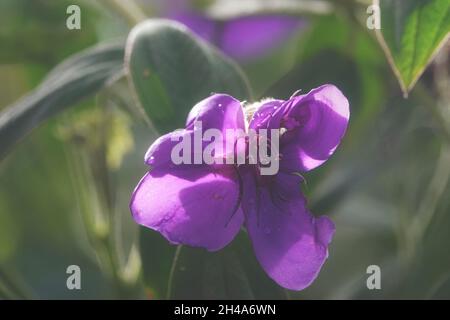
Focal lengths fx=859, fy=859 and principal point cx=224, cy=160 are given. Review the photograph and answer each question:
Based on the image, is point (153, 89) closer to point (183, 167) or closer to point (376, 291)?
point (183, 167)

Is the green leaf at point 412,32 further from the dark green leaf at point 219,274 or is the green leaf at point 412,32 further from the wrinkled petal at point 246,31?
the wrinkled petal at point 246,31

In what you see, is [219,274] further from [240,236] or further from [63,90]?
[63,90]

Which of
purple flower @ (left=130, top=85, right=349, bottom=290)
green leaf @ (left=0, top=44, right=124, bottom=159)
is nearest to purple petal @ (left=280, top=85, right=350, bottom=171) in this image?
purple flower @ (left=130, top=85, right=349, bottom=290)

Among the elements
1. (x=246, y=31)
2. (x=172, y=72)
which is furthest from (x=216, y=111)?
(x=246, y=31)

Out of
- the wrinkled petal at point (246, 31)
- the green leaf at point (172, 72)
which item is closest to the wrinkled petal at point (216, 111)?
the green leaf at point (172, 72)

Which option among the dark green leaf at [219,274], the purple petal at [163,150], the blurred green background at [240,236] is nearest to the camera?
the purple petal at [163,150]
